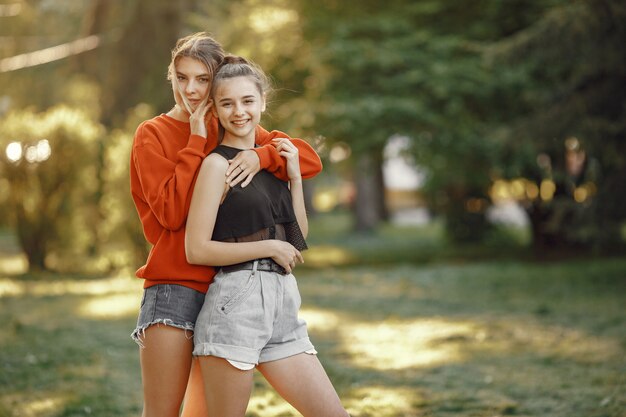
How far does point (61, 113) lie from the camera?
16297 millimetres

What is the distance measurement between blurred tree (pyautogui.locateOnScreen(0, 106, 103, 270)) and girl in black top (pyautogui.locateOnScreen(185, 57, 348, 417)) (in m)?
13.2

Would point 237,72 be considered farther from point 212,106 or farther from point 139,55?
point 139,55

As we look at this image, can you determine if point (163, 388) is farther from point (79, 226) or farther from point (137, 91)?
point (137, 91)

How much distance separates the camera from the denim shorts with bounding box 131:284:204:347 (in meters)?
3.25

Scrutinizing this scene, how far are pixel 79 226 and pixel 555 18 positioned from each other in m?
9.41

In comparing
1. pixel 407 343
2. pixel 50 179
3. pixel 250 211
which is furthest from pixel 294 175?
pixel 50 179

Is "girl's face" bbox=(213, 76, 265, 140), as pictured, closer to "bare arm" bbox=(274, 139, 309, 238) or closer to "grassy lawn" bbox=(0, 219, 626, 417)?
"bare arm" bbox=(274, 139, 309, 238)

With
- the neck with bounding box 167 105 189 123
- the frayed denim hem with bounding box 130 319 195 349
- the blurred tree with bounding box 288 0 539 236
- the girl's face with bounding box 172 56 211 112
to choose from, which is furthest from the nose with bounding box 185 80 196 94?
the blurred tree with bounding box 288 0 539 236

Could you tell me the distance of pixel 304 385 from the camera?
10.7ft

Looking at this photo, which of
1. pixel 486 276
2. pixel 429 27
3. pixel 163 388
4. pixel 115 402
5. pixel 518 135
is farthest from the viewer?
pixel 429 27

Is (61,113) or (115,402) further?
(61,113)

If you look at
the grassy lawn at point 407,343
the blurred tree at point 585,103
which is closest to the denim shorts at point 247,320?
the grassy lawn at point 407,343

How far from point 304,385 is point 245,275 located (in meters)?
0.44

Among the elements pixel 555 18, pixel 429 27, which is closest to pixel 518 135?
pixel 555 18
